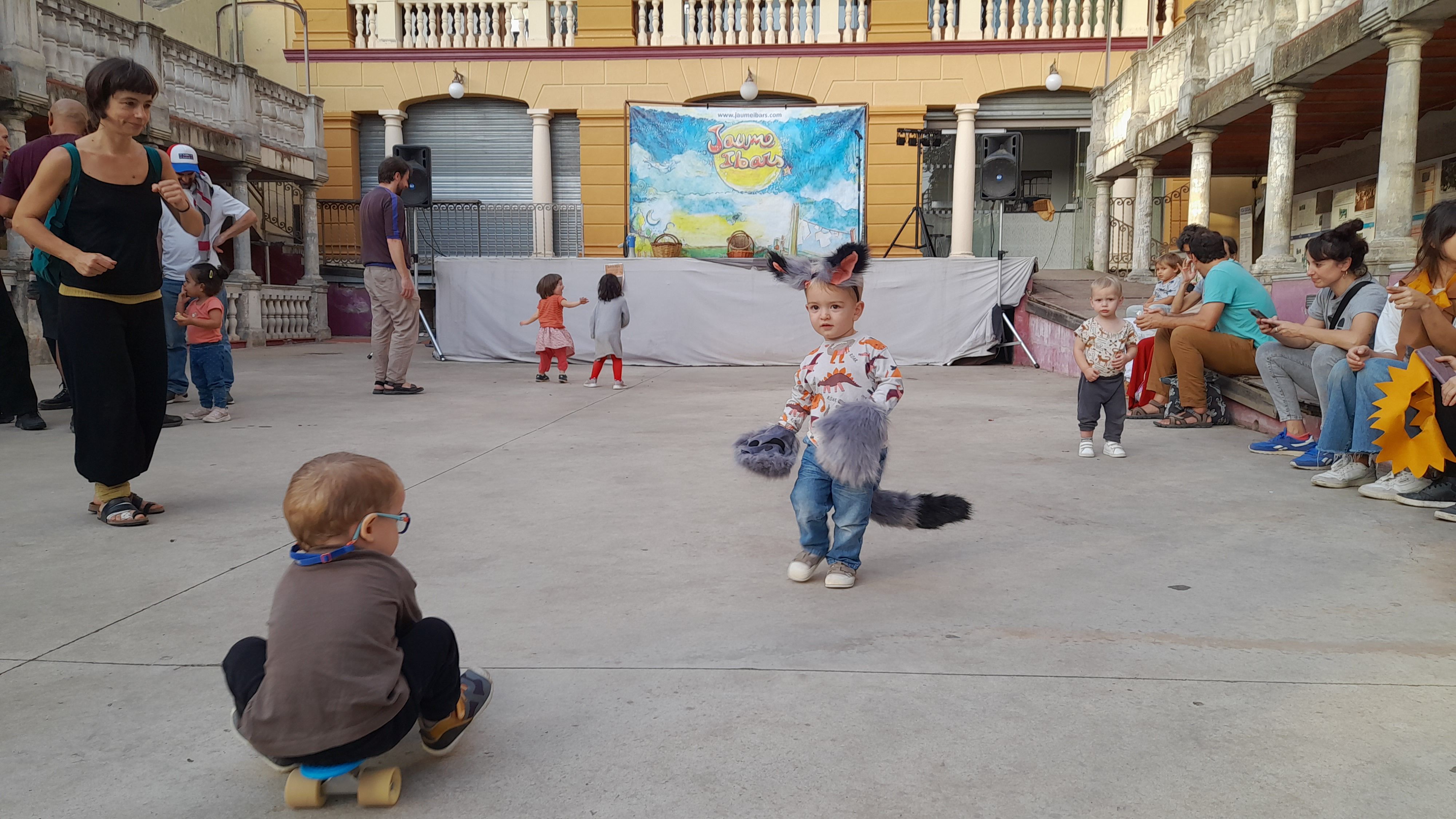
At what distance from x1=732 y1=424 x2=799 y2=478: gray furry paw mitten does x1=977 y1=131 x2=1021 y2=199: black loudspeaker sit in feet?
39.7

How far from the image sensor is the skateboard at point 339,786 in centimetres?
183

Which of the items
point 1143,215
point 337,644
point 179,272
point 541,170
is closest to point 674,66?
point 541,170

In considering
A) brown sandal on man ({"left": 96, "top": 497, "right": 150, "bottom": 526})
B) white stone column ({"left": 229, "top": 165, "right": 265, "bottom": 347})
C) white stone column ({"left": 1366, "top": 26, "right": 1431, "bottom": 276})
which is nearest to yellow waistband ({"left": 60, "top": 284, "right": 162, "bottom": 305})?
brown sandal on man ({"left": 96, "top": 497, "right": 150, "bottom": 526})

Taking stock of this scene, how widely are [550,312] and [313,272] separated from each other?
29.2 ft

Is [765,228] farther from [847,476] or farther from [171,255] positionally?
[847,476]

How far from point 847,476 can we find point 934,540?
0.91 m

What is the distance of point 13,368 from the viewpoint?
6172mm

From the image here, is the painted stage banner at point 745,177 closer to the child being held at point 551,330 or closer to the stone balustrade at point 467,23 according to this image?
the child being held at point 551,330

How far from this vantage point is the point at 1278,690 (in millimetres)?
2328

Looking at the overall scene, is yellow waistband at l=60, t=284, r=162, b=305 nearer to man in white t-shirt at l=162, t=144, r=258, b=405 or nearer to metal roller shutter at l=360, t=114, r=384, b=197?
man in white t-shirt at l=162, t=144, r=258, b=405

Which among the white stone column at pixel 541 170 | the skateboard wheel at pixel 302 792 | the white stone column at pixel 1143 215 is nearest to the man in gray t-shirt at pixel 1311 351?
the skateboard wheel at pixel 302 792

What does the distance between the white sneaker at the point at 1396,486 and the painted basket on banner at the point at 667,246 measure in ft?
36.3

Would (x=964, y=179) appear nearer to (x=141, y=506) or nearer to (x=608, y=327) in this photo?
(x=608, y=327)

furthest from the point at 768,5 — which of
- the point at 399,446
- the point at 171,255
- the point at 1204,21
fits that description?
the point at 399,446
